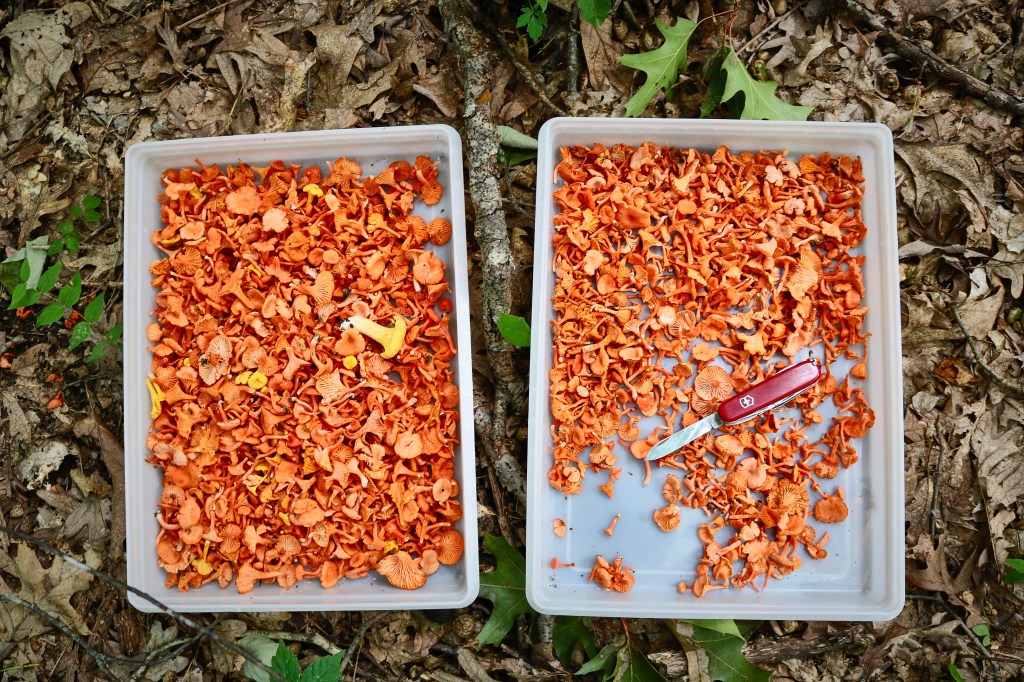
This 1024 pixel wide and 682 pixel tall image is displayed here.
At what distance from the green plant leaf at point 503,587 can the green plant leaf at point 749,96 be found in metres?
1.30

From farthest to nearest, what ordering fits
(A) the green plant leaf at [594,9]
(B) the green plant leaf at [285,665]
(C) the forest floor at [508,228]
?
1. (C) the forest floor at [508,228]
2. (A) the green plant leaf at [594,9]
3. (B) the green plant leaf at [285,665]

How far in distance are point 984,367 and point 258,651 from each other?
211 centimetres

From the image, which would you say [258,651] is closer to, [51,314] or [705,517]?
[51,314]

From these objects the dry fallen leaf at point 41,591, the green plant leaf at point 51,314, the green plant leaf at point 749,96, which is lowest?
the dry fallen leaf at point 41,591

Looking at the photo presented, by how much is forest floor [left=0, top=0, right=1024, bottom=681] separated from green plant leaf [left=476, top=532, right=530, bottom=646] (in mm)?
61

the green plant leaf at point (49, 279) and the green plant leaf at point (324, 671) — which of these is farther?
the green plant leaf at point (49, 279)

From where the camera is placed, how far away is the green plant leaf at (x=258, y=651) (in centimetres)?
173

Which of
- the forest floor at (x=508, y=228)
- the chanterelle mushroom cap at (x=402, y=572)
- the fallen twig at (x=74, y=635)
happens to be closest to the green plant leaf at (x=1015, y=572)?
the forest floor at (x=508, y=228)

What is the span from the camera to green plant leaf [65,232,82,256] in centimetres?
187

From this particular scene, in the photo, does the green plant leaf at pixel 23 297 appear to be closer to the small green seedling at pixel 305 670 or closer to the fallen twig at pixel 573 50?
the small green seedling at pixel 305 670

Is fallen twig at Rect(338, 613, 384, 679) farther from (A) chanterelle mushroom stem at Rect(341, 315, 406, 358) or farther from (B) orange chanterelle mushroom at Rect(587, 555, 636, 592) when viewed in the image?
(A) chanterelle mushroom stem at Rect(341, 315, 406, 358)

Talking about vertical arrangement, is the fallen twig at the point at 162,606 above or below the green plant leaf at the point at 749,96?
below

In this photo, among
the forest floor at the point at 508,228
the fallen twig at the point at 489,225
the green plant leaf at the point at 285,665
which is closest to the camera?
the green plant leaf at the point at 285,665

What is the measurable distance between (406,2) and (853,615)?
2.02 meters
